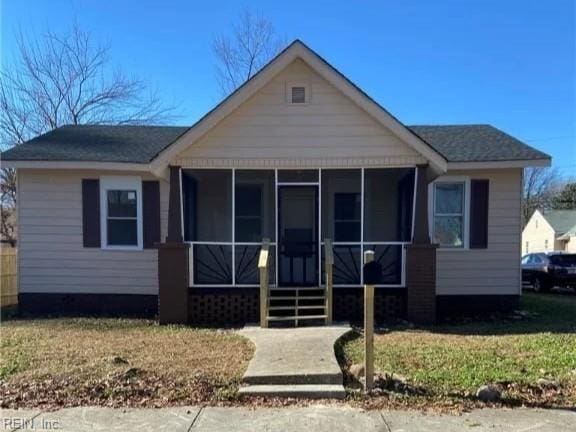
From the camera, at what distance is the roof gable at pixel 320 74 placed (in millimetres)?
9383

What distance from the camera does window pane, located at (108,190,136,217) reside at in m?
11.3

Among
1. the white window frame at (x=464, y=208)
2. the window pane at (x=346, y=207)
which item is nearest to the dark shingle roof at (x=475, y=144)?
the white window frame at (x=464, y=208)

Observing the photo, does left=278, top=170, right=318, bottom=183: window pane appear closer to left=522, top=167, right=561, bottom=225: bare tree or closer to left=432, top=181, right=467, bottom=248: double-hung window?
left=432, top=181, right=467, bottom=248: double-hung window

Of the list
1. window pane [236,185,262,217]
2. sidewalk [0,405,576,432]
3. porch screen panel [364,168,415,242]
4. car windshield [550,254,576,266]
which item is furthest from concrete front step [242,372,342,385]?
car windshield [550,254,576,266]

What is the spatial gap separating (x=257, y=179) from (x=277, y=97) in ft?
10.2

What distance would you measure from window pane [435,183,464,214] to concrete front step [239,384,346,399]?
687 centimetres

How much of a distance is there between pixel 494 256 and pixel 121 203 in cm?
842

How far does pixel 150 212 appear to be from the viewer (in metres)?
11.2

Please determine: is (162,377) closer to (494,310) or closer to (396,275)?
(396,275)

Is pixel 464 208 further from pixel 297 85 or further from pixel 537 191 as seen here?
pixel 537 191

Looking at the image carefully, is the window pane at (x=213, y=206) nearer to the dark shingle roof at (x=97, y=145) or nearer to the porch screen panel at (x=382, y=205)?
the dark shingle roof at (x=97, y=145)

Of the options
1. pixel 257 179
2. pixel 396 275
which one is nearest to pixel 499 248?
pixel 396 275

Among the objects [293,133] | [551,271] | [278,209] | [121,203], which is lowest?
[551,271]

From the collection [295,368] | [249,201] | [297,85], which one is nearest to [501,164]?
[297,85]
